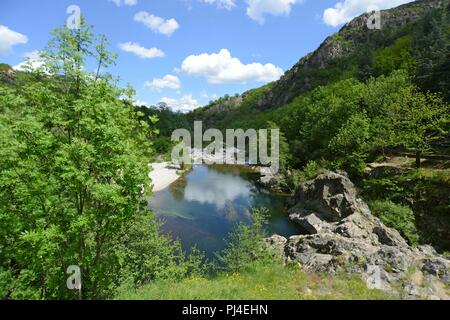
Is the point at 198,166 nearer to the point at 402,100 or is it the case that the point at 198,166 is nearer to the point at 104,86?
the point at 402,100

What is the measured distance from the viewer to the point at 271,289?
11289mm

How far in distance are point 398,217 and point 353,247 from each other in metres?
11.8

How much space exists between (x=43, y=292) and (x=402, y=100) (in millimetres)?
44268

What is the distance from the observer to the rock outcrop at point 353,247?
13998 mm

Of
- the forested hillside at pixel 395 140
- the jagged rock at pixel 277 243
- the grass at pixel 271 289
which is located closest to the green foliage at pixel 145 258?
the grass at pixel 271 289

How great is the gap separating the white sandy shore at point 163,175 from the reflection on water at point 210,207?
160cm

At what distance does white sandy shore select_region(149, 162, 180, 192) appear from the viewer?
55.8 m

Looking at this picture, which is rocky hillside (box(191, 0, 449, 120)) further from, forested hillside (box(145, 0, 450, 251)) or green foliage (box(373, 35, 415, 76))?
forested hillside (box(145, 0, 450, 251))

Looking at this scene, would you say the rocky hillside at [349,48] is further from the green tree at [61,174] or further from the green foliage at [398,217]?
the green tree at [61,174]

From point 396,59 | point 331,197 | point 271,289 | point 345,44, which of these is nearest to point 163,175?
point 331,197

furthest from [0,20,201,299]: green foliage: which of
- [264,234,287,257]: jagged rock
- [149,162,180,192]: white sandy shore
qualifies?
[149,162,180,192]: white sandy shore

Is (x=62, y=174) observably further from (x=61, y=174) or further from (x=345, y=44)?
(x=345, y=44)

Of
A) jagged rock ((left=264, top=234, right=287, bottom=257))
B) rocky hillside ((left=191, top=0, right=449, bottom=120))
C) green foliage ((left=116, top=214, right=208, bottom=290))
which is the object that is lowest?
jagged rock ((left=264, top=234, right=287, bottom=257))

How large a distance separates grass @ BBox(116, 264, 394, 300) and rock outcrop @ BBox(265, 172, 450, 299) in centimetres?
149
